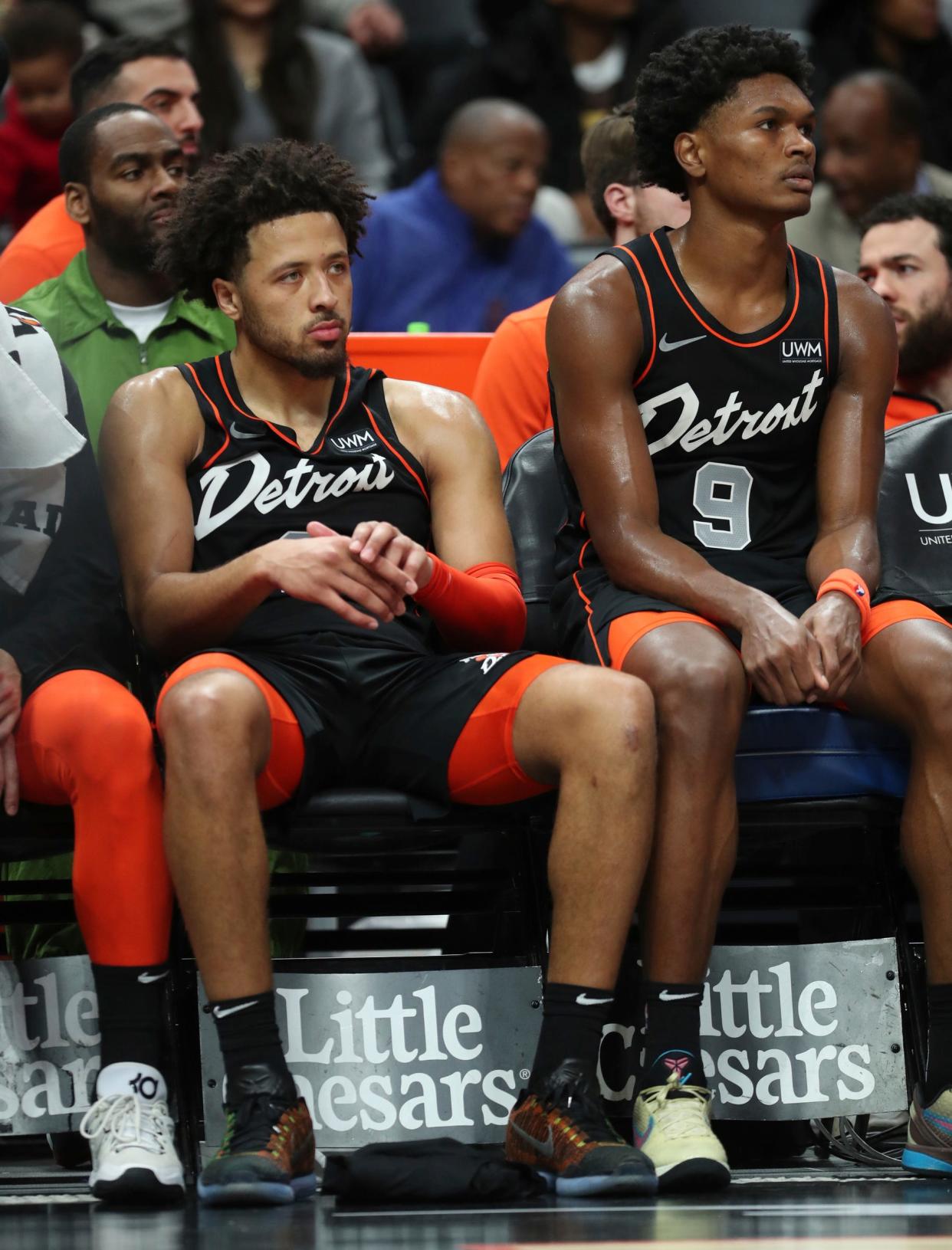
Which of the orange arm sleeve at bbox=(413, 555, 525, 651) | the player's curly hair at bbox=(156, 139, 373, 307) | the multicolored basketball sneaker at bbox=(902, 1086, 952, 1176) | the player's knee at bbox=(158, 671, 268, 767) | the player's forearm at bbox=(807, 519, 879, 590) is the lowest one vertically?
the multicolored basketball sneaker at bbox=(902, 1086, 952, 1176)

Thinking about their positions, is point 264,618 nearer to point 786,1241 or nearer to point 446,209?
point 786,1241

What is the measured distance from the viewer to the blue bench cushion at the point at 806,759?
2.98 metres

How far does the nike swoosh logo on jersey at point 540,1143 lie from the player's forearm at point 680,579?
83 centimetres

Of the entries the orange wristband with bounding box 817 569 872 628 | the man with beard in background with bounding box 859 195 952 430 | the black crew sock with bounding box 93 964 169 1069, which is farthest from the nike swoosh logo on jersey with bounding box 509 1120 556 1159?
the man with beard in background with bounding box 859 195 952 430

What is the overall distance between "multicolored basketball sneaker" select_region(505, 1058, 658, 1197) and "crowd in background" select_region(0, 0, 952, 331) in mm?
2875

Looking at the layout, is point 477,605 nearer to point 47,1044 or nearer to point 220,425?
point 220,425

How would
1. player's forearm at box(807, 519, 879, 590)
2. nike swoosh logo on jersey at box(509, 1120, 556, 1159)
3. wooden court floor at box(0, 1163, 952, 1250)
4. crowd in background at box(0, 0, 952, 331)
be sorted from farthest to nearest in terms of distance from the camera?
crowd in background at box(0, 0, 952, 331), player's forearm at box(807, 519, 879, 590), nike swoosh logo on jersey at box(509, 1120, 556, 1159), wooden court floor at box(0, 1163, 952, 1250)

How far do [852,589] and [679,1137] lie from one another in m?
0.89

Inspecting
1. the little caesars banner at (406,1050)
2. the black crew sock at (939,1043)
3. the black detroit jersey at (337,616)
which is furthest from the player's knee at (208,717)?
the black crew sock at (939,1043)

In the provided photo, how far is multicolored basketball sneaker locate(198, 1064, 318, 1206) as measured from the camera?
258cm

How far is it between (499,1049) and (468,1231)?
60 cm

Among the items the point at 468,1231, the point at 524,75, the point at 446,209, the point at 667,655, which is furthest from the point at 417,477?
the point at 524,75

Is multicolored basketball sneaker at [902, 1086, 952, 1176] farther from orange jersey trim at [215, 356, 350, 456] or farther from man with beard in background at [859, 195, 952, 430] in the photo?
man with beard in background at [859, 195, 952, 430]

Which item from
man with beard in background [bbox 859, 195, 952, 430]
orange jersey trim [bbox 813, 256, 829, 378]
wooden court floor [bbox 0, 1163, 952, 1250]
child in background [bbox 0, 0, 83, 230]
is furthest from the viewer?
child in background [bbox 0, 0, 83, 230]
